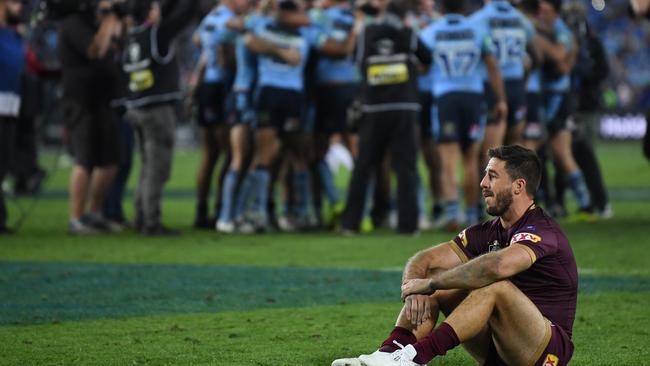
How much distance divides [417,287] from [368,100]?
724cm

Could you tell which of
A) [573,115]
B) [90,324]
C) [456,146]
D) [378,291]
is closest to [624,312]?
[378,291]

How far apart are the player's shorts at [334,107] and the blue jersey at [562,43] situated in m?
2.58

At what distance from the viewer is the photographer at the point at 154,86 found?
13.1m

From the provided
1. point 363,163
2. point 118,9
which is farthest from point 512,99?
point 118,9

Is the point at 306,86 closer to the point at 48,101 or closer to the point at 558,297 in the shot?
the point at 558,297

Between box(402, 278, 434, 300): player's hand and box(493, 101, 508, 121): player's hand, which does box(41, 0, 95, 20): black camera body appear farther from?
box(402, 278, 434, 300): player's hand

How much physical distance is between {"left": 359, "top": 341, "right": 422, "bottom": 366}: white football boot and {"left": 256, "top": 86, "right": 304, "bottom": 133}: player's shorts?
26.2ft

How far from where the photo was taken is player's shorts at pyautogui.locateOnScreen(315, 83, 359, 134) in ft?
46.9

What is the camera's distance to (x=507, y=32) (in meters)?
14.0

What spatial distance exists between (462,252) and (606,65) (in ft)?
34.1

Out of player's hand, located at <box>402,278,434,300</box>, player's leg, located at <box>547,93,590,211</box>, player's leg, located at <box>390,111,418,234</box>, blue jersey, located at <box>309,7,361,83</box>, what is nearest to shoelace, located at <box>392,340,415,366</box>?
player's hand, located at <box>402,278,434,300</box>

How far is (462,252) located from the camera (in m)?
6.30

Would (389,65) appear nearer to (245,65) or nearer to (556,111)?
(245,65)

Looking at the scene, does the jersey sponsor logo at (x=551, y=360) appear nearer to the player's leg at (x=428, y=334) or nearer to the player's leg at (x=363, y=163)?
the player's leg at (x=428, y=334)
